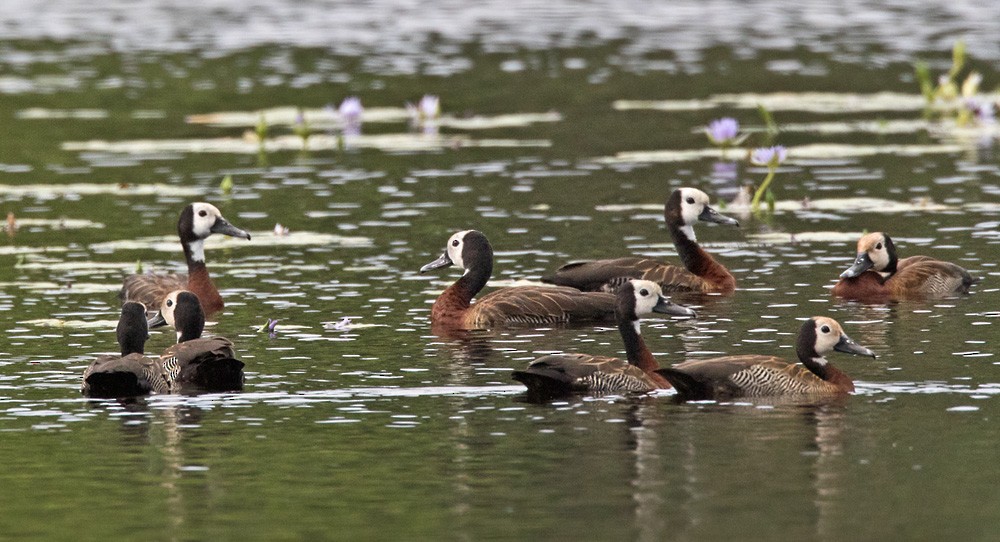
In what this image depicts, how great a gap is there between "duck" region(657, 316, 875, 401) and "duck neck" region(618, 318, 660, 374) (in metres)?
0.63

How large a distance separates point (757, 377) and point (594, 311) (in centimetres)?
405

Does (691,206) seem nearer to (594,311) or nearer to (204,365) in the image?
(594,311)

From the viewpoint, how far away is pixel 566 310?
1844 cm

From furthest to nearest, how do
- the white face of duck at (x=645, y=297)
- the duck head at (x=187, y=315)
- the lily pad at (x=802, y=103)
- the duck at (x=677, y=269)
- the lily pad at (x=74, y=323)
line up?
the lily pad at (x=802, y=103) → the duck at (x=677, y=269) → the lily pad at (x=74, y=323) → the duck head at (x=187, y=315) → the white face of duck at (x=645, y=297)

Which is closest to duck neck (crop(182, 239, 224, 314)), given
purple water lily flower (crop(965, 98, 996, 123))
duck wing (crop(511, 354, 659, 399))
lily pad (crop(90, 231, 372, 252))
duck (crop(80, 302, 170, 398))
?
lily pad (crop(90, 231, 372, 252))

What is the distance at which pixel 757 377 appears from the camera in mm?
14586

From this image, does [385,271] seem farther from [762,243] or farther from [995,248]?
[995,248]

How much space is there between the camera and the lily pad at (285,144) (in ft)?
105

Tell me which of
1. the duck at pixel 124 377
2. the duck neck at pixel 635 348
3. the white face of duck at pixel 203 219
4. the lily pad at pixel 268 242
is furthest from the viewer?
the lily pad at pixel 268 242

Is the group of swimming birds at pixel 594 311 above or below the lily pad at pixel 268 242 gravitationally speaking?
below

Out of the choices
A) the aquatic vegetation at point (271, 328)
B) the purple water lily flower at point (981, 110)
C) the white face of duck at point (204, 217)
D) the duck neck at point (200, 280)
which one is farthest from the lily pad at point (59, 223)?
the purple water lily flower at point (981, 110)

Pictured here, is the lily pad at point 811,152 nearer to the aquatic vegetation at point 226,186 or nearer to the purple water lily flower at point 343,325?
the aquatic vegetation at point 226,186

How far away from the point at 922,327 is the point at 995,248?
437 cm

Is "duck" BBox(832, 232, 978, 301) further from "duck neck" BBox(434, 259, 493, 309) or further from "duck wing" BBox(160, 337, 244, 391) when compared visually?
"duck wing" BBox(160, 337, 244, 391)
